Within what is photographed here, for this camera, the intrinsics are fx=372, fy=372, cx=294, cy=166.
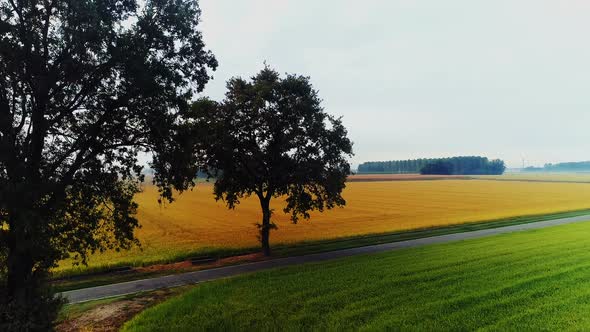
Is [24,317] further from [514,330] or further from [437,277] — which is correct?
[437,277]

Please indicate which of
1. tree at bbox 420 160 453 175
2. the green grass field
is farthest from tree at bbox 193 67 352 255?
tree at bbox 420 160 453 175

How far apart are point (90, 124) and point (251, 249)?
16.7 metres

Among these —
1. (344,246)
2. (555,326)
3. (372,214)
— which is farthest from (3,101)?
(372,214)

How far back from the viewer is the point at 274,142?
24922mm

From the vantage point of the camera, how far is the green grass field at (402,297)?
10.0m

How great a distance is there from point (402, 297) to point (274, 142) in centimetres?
1509

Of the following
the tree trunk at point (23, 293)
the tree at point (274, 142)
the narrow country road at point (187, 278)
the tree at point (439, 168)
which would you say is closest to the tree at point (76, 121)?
the tree trunk at point (23, 293)

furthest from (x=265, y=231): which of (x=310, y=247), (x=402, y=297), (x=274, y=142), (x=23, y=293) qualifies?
(x=23, y=293)

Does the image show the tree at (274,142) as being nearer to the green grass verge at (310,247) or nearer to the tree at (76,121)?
the green grass verge at (310,247)

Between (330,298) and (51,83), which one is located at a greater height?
(51,83)

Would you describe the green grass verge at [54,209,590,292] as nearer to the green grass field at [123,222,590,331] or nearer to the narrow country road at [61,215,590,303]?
the narrow country road at [61,215,590,303]

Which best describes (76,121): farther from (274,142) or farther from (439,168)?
(439,168)

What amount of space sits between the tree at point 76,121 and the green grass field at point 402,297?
3.56 meters

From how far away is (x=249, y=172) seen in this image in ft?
82.1
